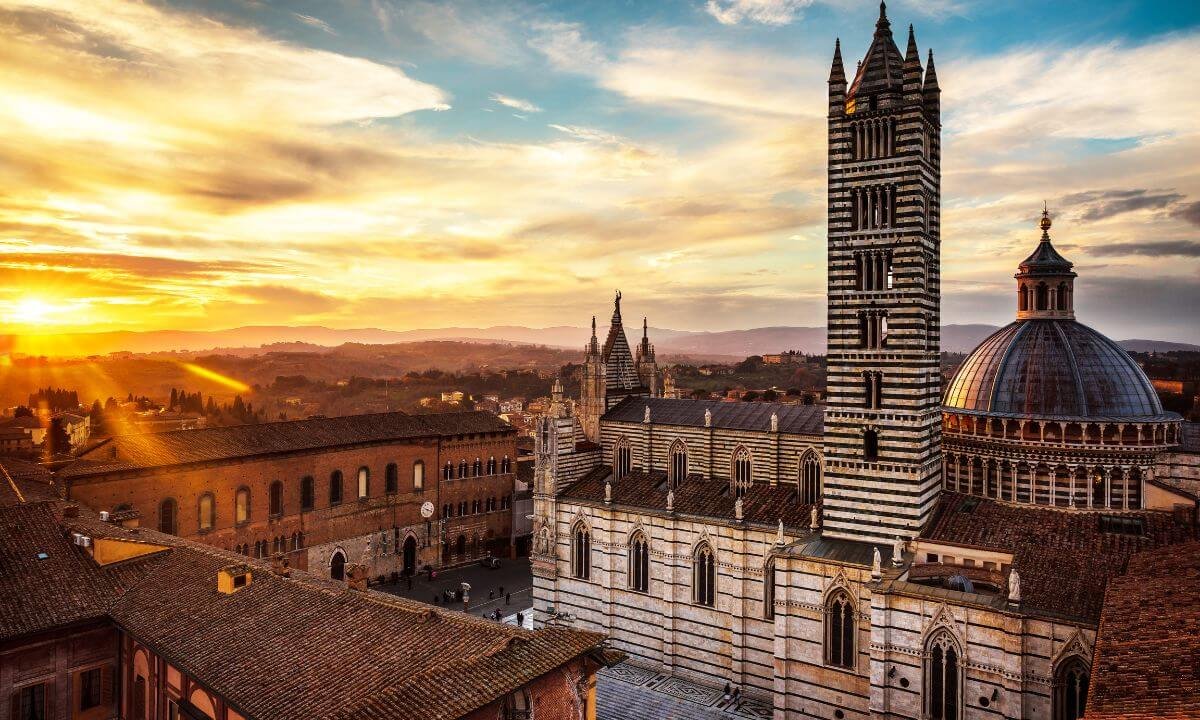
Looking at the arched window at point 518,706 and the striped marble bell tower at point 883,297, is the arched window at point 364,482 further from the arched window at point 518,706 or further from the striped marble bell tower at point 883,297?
the arched window at point 518,706

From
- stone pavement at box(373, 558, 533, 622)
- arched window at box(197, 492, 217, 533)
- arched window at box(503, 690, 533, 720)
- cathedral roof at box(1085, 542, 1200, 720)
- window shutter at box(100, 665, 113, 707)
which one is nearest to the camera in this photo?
cathedral roof at box(1085, 542, 1200, 720)

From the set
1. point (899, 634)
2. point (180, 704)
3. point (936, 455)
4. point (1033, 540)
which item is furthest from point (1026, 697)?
point (180, 704)

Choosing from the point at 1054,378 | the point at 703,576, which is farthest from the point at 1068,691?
the point at 703,576

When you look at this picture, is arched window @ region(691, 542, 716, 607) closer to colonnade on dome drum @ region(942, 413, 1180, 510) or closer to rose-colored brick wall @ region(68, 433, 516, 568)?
colonnade on dome drum @ region(942, 413, 1180, 510)

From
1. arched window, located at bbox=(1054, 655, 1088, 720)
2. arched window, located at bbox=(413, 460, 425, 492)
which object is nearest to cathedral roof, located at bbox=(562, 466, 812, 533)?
arched window, located at bbox=(1054, 655, 1088, 720)

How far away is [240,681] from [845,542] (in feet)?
64.1

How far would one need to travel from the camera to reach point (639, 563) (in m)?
33.4

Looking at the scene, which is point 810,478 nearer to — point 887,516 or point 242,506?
point 887,516

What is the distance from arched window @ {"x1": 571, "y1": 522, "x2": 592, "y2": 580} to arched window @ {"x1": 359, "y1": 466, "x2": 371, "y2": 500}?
51.5ft

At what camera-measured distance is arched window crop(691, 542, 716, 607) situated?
102 ft

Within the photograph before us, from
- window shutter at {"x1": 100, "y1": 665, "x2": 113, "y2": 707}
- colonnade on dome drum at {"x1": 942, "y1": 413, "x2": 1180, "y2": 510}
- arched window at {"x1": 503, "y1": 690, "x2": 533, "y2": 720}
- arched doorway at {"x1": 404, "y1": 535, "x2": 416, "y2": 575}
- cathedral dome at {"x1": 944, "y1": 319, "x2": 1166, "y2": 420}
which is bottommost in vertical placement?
arched doorway at {"x1": 404, "y1": 535, "x2": 416, "y2": 575}

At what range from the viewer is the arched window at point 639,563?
33188 millimetres

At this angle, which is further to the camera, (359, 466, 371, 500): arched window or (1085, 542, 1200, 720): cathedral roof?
(359, 466, 371, 500): arched window

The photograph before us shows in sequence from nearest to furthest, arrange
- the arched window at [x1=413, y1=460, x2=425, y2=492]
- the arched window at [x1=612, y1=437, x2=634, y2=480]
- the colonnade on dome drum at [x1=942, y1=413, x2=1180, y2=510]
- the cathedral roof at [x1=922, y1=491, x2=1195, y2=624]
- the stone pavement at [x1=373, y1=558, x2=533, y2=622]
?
the cathedral roof at [x1=922, y1=491, x2=1195, y2=624] → the colonnade on dome drum at [x1=942, y1=413, x2=1180, y2=510] → the arched window at [x1=612, y1=437, x2=634, y2=480] → the stone pavement at [x1=373, y1=558, x2=533, y2=622] → the arched window at [x1=413, y1=460, x2=425, y2=492]
